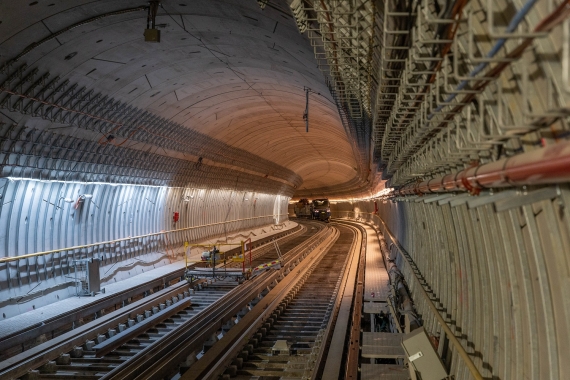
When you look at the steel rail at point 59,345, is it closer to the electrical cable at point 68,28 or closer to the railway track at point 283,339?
the railway track at point 283,339

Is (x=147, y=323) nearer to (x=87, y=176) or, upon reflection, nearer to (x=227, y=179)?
(x=87, y=176)

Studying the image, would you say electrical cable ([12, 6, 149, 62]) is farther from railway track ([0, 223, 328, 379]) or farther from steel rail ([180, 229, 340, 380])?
steel rail ([180, 229, 340, 380])

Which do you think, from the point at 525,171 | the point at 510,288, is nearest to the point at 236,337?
the point at 510,288

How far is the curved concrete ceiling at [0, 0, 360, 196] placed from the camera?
1121cm

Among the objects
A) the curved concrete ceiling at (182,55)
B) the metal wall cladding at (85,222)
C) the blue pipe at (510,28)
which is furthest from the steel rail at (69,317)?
the blue pipe at (510,28)

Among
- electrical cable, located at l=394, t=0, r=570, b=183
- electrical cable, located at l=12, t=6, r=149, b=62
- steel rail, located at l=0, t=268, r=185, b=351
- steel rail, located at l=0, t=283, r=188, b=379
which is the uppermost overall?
electrical cable, located at l=12, t=6, r=149, b=62

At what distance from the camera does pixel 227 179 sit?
31.3m

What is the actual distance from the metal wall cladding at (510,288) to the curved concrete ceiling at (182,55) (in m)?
4.79

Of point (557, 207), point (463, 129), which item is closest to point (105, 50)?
point (463, 129)

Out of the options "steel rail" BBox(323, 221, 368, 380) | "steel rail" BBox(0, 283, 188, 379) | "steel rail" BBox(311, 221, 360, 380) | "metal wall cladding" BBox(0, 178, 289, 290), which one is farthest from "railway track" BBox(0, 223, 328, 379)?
"steel rail" BBox(323, 221, 368, 380)

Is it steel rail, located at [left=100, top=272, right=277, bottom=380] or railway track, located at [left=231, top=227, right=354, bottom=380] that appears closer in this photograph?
steel rail, located at [left=100, top=272, right=277, bottom=380]

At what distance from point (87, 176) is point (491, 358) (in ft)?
44.3

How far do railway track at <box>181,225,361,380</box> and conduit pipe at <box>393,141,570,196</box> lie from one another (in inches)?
214

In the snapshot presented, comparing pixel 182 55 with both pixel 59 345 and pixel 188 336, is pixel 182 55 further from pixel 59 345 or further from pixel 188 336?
pixel 59 345
